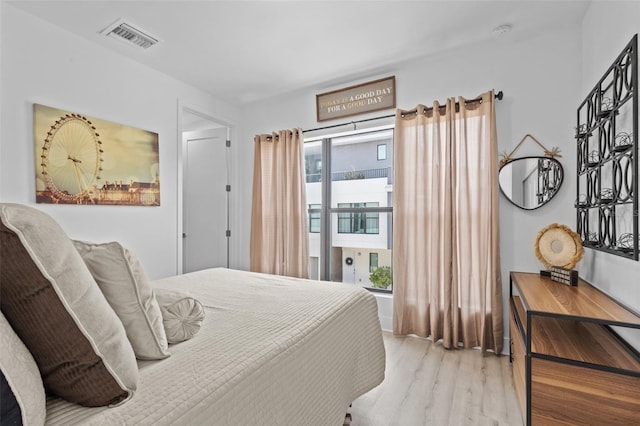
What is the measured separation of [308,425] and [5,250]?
1093mm

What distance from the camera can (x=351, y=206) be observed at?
362cm

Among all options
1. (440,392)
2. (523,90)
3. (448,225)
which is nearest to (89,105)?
(448,225)

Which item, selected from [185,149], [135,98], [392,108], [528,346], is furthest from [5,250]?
[185,149]

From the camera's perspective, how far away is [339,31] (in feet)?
8.28

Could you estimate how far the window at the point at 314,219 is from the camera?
3.79 metres

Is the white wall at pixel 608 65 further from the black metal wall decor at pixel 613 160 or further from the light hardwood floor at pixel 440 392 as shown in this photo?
the light hardwood floor at pixel 440 392

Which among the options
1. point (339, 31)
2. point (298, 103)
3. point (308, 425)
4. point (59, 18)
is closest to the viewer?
point (308, 425)

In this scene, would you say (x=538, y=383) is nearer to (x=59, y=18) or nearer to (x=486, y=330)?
(x=486, y=330)

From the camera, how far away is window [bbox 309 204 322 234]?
3789 millimetres

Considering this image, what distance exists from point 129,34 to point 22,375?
2.84 metres

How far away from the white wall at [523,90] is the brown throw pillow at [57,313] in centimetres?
285

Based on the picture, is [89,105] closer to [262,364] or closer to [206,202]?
[206,202]

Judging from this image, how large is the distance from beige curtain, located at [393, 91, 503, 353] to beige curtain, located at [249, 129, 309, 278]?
1148 mm

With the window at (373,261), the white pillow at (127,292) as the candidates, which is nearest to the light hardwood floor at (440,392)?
the window at (373,261)
